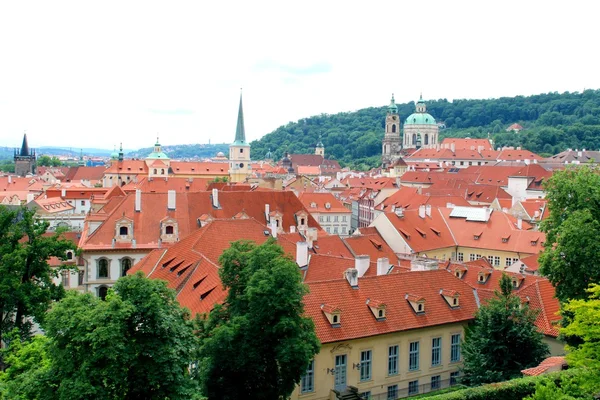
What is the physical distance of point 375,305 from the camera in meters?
30.7

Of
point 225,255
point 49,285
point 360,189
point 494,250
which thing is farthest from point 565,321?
point 360,189

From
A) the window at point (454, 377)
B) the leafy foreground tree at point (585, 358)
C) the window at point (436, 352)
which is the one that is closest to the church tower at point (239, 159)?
the window at point (454, 377)

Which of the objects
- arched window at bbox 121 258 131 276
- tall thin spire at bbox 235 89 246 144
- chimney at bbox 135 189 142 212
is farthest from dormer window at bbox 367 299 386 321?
tall thin spire at bbox 235 89 246 144

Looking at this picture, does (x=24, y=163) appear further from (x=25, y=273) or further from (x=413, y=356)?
(x=413, y=356)

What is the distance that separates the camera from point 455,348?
32.8 m

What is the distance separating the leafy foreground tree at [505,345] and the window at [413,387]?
3.25 meters

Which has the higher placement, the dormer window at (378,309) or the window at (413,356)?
the dormer window at (378,309)

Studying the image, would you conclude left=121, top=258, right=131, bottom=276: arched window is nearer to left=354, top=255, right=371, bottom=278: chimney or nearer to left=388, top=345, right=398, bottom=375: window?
left=354, top=255, right=371, bottom=278: chimney

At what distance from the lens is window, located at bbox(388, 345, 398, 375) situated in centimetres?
3062

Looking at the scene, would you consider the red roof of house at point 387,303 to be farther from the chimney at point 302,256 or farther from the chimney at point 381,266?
the chimney at point 302,256

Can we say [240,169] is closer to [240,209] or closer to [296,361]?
[240,209]

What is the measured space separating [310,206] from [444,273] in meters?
50.6

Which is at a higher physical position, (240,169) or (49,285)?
(240,169)

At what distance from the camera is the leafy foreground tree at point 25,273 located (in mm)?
31484
